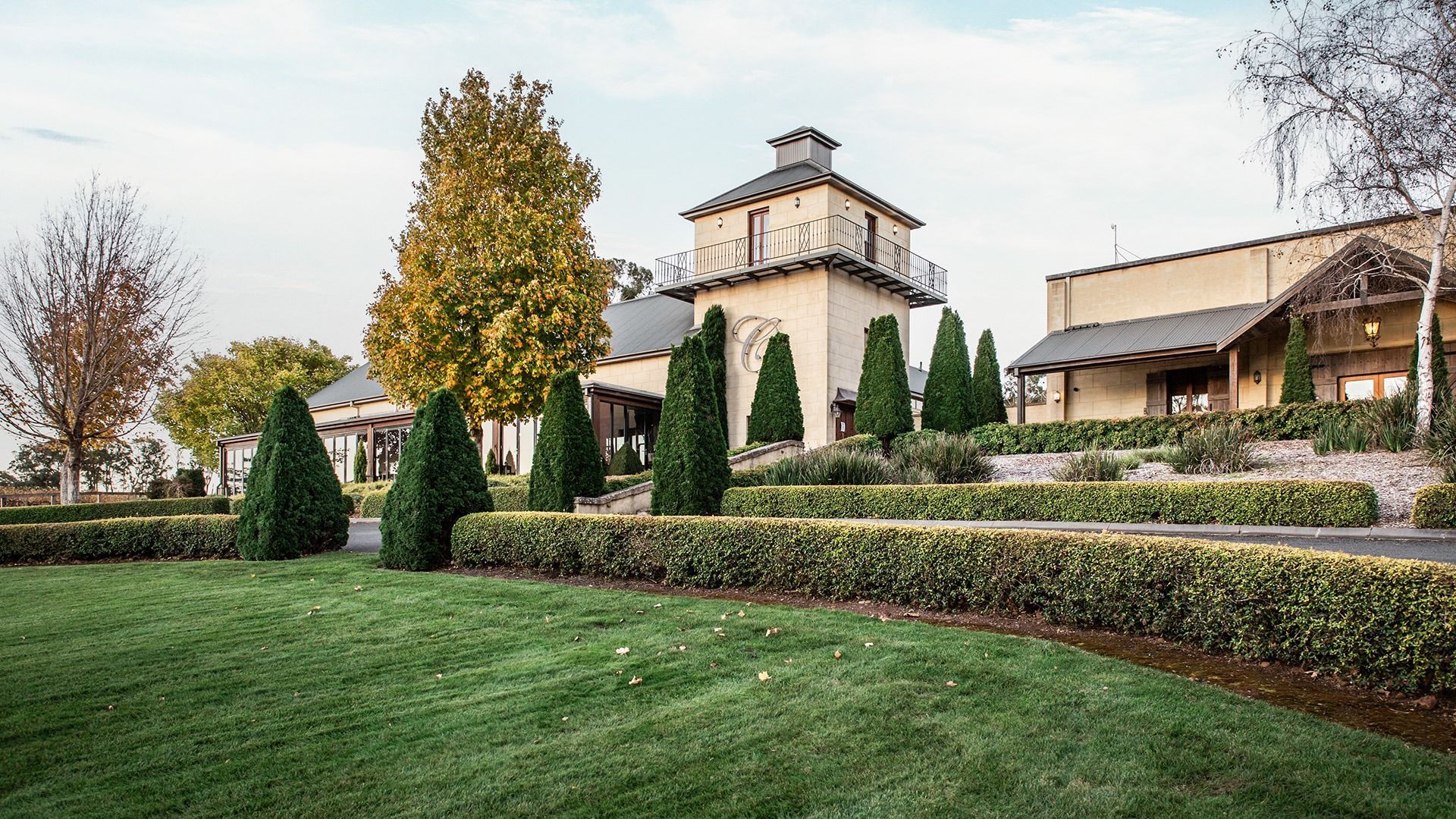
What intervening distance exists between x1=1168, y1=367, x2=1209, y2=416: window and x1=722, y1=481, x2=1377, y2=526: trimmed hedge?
12397 millimetres

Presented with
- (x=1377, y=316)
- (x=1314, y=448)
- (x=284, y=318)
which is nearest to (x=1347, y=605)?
(x=1314, y=448)

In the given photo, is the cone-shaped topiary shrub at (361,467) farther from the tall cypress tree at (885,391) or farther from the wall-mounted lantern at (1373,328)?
the wall-mounted lantern at (1373,328)

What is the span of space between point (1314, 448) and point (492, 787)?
15402 millimetres

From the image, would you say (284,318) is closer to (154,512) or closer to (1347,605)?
(154,512)

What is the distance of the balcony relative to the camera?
23.2 m

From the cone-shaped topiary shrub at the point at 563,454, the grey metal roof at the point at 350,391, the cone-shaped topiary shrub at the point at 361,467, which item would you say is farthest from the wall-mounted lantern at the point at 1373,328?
the grey metal roof at the point at 350,391

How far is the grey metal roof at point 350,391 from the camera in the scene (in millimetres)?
36656

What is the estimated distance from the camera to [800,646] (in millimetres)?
5570

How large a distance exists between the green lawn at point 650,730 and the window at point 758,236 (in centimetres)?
1931

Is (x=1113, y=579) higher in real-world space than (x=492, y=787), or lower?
higher

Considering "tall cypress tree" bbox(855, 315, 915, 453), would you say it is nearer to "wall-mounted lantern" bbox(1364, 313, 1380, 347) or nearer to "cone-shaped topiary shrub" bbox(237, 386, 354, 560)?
"wall-mounted lantern" bbox(1364, 313, 1380, 347)

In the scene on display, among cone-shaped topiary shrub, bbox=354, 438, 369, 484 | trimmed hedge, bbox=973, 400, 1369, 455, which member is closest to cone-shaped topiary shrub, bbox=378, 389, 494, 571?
trimmed hedge, bbox=973, 400, 1369, 455

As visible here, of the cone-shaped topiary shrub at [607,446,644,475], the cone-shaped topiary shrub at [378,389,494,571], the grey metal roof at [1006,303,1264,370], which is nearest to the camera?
the cone-shaped topiary shrub at [378,389,494,571]

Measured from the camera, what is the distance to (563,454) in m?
12.4
